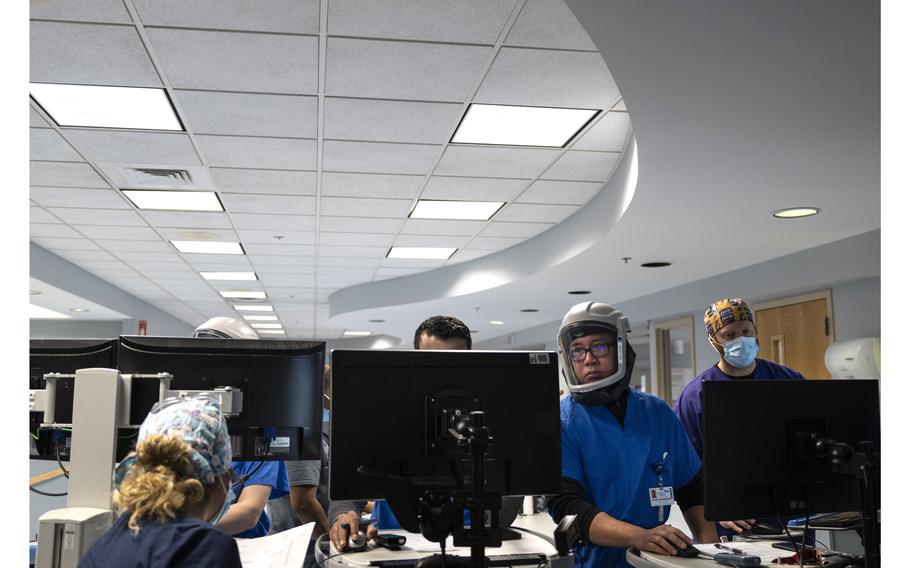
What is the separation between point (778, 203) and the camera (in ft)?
16.1

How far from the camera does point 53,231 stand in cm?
742

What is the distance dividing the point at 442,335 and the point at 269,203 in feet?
12.6

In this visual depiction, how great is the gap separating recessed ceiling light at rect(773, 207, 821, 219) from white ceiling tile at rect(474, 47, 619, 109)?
5.67ft

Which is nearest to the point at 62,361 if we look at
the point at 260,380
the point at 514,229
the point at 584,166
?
the point at 260,380

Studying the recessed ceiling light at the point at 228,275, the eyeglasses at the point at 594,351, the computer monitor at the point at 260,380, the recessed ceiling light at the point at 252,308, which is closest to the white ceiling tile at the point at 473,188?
the eyeglasses at the point at 594,351

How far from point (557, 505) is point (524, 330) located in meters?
12.3

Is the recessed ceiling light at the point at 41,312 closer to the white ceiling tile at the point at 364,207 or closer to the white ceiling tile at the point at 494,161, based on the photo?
the white ceiling tile at the point at 364,207

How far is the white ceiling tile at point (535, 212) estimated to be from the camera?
6426 mm

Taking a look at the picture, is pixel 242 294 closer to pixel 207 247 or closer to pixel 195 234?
pixel 207 247

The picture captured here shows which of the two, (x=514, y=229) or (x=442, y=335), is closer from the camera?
(x=442, y=335)

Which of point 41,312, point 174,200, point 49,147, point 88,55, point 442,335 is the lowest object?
point 442,335

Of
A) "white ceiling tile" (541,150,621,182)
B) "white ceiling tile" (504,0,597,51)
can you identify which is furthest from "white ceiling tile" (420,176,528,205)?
"white ceiling tile" (504,0,597,51)

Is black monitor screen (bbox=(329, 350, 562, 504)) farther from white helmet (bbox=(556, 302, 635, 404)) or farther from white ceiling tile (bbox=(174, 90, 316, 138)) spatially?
white ceiling tile (bbox=(174, 90, 316, 138))

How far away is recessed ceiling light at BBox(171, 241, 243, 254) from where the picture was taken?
8.00 m
